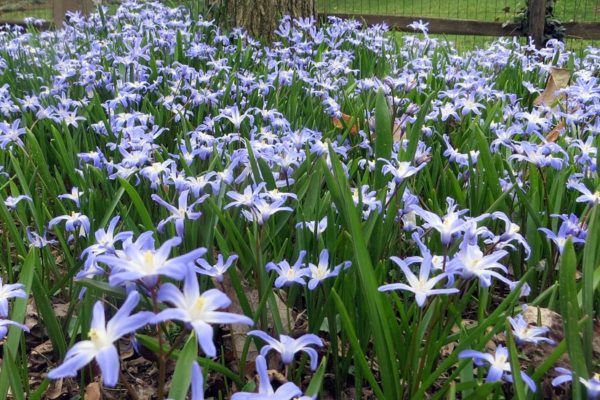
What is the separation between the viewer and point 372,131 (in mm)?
2537

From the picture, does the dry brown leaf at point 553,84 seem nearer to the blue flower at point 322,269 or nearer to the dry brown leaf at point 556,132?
the dry brown leaf at point 556,132

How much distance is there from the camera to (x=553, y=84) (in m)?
3.49

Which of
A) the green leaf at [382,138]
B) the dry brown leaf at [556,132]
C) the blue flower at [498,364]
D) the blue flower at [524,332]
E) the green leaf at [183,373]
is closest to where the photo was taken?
the green leaf at [183,373]

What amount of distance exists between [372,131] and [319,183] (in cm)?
89

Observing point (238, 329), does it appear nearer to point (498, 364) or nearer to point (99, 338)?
point (498, 364)

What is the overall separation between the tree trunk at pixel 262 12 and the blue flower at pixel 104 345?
4.50 m

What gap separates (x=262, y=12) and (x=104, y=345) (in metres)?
4.61

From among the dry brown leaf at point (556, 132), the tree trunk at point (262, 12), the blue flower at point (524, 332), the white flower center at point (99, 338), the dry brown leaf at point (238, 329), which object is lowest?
the dry brown leaf at point (238, 329)

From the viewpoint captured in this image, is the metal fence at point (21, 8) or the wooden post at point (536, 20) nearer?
the wooden post at point (536, 20)

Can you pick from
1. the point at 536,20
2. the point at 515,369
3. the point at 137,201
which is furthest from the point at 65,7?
the point at 515,369

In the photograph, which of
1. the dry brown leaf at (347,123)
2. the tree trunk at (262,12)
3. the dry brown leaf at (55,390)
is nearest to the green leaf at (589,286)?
the dry brown leaf at (55,390)

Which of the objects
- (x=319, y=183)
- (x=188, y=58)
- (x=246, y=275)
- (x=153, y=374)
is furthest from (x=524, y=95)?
(x=153, y=374)

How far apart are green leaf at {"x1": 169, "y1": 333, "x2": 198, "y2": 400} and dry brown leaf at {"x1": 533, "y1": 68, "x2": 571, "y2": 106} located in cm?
291

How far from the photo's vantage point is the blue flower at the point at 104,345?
740 millimetres
